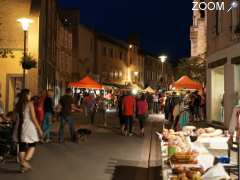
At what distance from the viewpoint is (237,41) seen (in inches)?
814

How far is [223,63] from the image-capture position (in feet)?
75.9

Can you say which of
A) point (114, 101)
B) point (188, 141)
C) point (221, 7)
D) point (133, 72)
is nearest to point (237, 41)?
point (221, 7)

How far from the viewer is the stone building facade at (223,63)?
70.0 ft

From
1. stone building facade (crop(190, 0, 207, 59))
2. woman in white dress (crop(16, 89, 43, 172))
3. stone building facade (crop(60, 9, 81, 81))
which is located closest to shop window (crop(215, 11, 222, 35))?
woman in white dress (crop(16, 89, 43, 172))

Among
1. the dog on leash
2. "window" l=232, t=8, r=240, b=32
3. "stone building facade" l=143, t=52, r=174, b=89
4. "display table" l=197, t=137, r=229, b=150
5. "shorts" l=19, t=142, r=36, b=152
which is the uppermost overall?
"stone building facade" l=143, t=52, r=174, b=89

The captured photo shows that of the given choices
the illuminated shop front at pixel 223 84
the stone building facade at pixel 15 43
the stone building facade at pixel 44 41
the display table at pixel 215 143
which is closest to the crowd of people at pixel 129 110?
the illuminated shop front at pixel 223 84

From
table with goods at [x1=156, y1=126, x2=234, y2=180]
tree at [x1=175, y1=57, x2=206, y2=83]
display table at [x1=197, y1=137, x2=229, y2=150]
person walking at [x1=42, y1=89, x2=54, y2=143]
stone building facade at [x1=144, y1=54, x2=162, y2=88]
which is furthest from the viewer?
stone building facade at [x1=144, y1=54, x2=162, y2=88]

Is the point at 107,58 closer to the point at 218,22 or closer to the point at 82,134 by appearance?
the point at 218,22

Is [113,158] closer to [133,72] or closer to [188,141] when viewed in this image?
[188,141]

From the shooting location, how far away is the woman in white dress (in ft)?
35.8

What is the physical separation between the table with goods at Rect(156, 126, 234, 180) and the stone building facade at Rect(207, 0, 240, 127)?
10379 mm

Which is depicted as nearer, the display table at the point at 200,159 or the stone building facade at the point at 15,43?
the display table at the point at 200,159

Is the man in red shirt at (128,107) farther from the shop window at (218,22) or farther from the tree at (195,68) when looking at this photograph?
the tree at (195,68)

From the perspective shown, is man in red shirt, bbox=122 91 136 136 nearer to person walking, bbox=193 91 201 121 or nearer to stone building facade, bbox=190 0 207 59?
person walking, bbox=193 91 201 121
